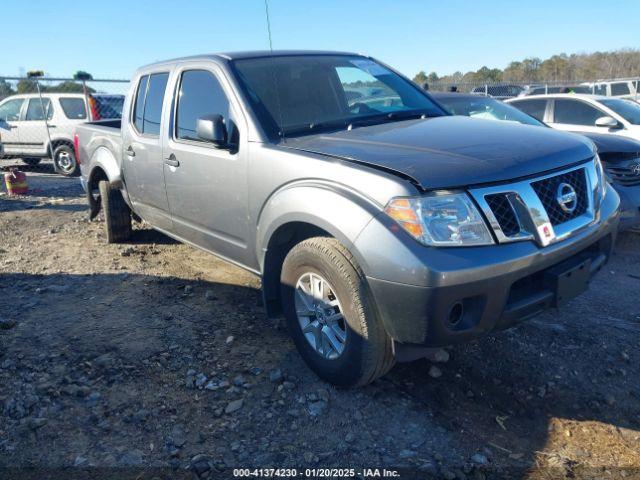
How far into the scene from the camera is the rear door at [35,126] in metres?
12.3

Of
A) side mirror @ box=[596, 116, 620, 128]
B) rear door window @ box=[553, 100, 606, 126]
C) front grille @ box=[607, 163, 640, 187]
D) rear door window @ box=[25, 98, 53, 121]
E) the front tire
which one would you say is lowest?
the front tire

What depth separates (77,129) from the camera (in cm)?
637

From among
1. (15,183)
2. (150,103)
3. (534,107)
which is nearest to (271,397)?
(150,103)

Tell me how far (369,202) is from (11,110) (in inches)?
520

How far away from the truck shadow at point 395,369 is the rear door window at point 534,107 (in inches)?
206

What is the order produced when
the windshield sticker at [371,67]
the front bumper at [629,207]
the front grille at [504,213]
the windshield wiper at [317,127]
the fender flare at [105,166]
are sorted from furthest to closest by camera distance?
the fender flare at [105,166] < the front bumper at [629,207] < the windshield sticker at [371,67] < the windshield wiper at [317,127] < the front grille at [504,213]

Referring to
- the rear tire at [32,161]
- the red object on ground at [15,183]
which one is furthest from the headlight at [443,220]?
the rear tire at [32,161]

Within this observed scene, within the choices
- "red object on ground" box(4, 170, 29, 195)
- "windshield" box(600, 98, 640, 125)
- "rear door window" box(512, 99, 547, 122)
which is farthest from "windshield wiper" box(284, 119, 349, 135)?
"red object on ground" box(4, 170, 29, 195)

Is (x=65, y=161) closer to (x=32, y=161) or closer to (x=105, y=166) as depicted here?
(x=32, y=161)

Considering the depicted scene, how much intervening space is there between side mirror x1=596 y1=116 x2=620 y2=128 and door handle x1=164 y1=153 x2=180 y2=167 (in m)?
6.42

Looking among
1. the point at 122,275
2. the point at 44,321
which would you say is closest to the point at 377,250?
the point at 44,321

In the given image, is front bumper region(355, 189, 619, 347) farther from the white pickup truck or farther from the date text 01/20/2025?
the white pickup truck

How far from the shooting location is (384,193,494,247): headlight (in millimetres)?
2404

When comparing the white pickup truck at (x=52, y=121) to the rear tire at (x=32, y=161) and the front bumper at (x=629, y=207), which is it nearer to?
the rear tire at (x=32, y=161)
